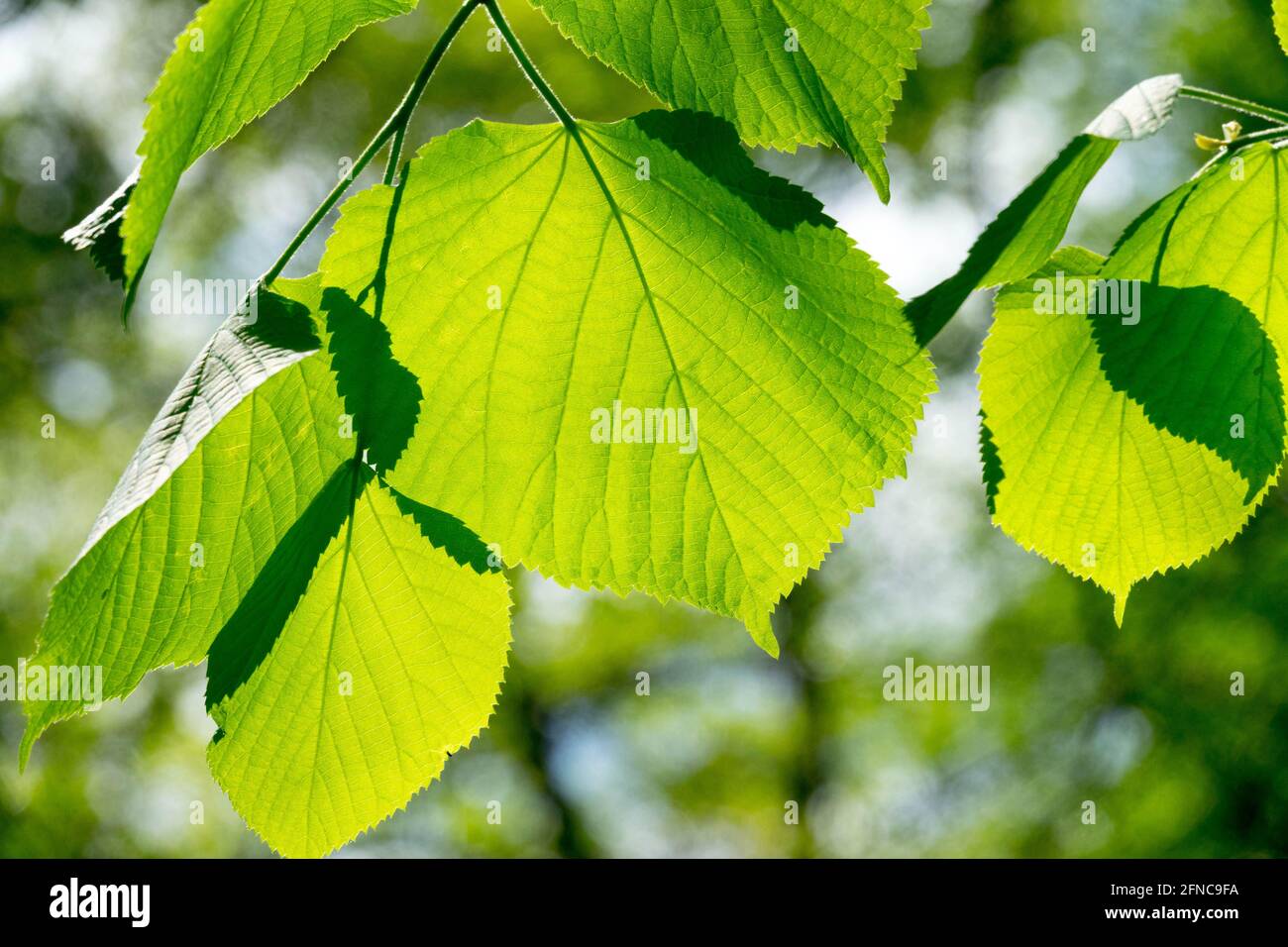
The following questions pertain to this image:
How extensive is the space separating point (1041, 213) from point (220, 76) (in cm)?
54

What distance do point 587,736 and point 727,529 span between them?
29.6 ft

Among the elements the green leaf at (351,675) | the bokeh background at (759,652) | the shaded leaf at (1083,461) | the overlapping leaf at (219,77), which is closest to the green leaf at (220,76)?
the overlapping leaf at (219,77)

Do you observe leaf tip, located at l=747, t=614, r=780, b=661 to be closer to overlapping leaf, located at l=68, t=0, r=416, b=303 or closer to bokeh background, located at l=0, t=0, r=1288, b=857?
overlapping leaf, located at l=68, t=0, r=416, b=303

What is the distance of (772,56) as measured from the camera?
0.72 m

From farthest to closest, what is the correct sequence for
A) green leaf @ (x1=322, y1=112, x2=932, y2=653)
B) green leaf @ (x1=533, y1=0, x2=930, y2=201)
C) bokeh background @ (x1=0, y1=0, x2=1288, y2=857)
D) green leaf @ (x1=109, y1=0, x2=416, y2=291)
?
1. bokeh background @ (x1=0, y1=0, x2=1288, y2=857)
2. green leaf @ (x1=322, y1=112, x2=932, y2=653)
3. green leaf @ (x1=533, y1=0, x2=930, y2=201)
4. green leaf @ (x1=109, y1=0, x2=416, y2=291)

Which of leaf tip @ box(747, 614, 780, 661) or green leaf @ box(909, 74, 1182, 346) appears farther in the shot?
leaf tip @ box(747, 614, 780, 661)

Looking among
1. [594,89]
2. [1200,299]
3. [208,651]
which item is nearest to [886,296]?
[1200,299]

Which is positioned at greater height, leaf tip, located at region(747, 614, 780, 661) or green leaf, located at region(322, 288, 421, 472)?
green leaf, located at region(322, 288, 421, 472)

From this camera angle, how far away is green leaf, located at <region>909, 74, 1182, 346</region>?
0.61 metres

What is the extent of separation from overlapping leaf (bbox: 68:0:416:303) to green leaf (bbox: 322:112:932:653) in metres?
0.11

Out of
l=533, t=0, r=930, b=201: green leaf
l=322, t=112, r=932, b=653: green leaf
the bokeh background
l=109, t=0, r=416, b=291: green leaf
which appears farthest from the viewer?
the bokeh background

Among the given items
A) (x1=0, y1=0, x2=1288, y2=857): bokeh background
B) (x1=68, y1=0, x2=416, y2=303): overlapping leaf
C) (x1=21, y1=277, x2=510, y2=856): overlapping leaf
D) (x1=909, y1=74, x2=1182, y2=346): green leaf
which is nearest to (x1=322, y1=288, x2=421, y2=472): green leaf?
(x1=21, y1=277, x2=510, y2=856): overlapping leaf

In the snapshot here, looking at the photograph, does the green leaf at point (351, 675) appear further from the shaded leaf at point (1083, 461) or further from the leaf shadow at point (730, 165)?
the shaded leaf at point (1083, 461)

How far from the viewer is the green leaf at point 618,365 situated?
807 mm
